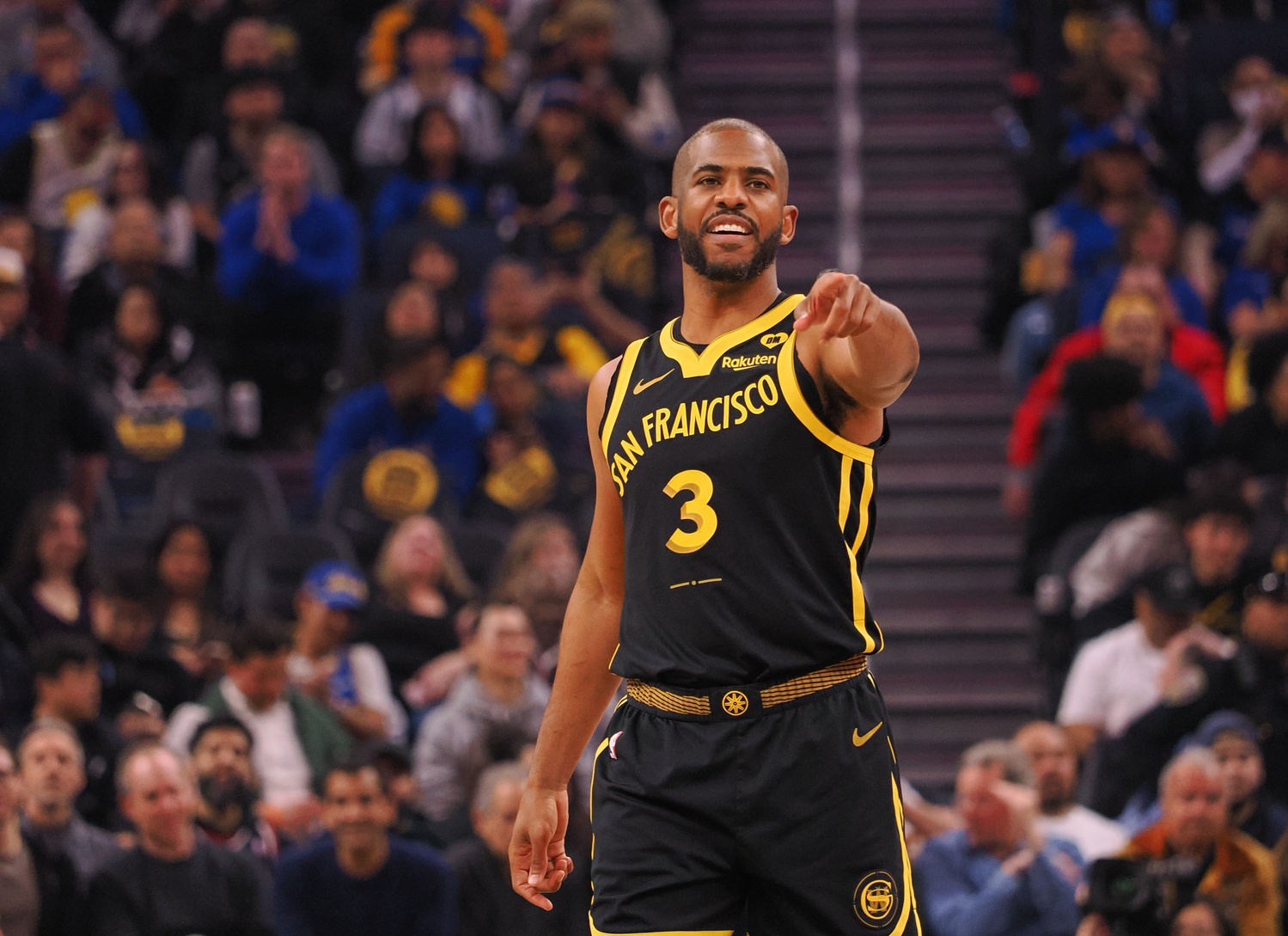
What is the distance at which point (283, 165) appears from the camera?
10523mm

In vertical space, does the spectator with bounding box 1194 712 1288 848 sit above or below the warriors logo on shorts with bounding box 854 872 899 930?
below

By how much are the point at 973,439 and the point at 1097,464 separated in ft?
6.30

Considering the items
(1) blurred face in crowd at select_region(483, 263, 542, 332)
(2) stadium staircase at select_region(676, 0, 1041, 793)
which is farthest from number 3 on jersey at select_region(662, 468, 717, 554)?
(1) blurred face in crowd at select_region(483, 263, 542, 332)

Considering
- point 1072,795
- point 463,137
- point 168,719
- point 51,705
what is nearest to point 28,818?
point 51,705

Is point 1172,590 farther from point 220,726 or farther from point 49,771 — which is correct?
point 49,771

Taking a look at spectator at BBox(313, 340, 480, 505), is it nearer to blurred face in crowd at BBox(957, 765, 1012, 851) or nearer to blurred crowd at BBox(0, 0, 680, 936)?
blurred crowd at BBox(0, 0, 680, 936)

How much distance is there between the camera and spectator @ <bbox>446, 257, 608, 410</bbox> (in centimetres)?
1036

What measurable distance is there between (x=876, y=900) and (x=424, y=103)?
865 cm

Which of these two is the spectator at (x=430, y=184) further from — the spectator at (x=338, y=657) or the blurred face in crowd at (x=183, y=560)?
the spectator at (x=338, y=657)

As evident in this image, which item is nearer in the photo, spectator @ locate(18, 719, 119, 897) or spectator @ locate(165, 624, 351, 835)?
spectator @ locate(18, 719, 119, 897)

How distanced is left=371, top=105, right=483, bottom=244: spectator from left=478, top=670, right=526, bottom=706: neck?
3.53m

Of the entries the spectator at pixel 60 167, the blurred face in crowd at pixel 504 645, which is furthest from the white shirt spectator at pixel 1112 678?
the spectator at pixel 60 167

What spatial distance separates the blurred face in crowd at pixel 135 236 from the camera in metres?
10.5

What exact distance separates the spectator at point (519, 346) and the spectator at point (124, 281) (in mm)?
1424
